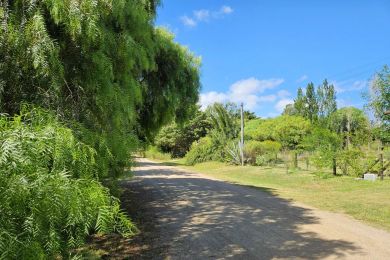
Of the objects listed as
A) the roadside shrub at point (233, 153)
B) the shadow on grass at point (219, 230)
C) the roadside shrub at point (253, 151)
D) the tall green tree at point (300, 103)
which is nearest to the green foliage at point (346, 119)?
the tall green tree at point (300, 103)

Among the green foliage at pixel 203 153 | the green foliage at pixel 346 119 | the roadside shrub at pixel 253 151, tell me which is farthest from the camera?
the green foliage at pixel 346 119

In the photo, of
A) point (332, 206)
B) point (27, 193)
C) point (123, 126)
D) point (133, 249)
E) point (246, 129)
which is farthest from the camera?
point (246, 129)

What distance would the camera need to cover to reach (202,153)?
1395 inches

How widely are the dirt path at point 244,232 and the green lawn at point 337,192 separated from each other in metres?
0.75

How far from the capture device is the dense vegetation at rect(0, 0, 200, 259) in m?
2.72

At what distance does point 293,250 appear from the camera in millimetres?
7266

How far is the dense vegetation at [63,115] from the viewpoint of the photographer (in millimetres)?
2723

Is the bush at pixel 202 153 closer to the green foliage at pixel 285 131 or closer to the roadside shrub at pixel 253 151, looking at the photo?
the roadside shrub at pixel 253 151

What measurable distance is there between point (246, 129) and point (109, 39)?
41.2m

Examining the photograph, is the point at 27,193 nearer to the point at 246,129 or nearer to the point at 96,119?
the point at 96,119

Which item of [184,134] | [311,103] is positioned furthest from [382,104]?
[311,103]

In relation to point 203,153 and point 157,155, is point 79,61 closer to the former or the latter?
point 203,153

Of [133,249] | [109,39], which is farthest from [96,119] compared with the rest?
[133,249]

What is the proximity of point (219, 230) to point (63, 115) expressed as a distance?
486 cm
